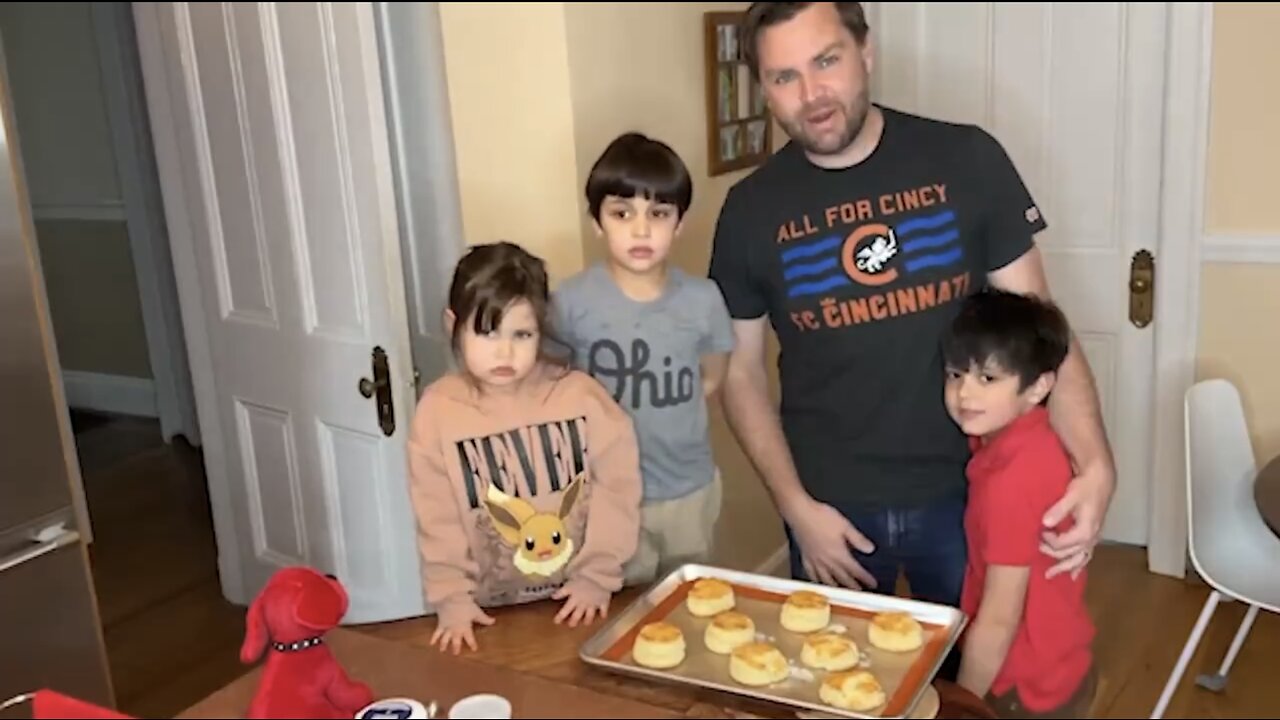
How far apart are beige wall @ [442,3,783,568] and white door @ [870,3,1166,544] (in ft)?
3.09

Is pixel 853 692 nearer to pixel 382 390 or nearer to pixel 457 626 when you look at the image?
pixel 457 626

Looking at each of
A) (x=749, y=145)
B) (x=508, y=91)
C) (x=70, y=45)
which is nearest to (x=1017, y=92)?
(x=749, y=145)

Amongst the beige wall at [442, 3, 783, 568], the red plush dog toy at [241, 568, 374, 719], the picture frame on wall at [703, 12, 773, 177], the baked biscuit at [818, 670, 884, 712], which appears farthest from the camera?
the picture frame on wall at [703, 12, 773, 177]

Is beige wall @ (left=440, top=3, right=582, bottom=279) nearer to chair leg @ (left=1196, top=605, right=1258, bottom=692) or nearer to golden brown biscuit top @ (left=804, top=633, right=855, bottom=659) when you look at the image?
golden brown biscuit top @ (left=804, top=633, right=855, bottom=659)

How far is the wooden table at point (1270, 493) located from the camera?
1.22 metres

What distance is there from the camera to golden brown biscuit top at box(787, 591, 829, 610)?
1.36 meters

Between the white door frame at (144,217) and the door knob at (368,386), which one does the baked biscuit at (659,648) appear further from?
the white door frame at (144,217)

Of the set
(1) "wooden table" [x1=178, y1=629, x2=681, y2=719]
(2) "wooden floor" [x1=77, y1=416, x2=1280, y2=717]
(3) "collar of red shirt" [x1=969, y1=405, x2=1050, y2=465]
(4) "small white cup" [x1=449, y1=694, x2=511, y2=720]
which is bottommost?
(2) "wooden floor" [x1=77, y1=416, x2=1280, y2=717]

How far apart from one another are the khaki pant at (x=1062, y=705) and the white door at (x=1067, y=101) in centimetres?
57

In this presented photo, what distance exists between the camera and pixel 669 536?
174cm

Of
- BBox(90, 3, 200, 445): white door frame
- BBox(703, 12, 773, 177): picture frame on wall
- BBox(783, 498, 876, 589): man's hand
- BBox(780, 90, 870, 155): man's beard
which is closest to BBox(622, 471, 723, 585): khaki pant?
BBox(783, 498, 876, 589): man's hand

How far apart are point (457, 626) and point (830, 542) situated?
Answer: 57 centimetres

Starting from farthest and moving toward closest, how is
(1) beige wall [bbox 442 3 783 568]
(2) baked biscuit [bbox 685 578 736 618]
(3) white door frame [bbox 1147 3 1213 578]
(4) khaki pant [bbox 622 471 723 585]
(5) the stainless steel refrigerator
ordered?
1. (1) beige wall [bbox 442 3 783 568]
2. (4) khaki pant [bbox 622 471 723 585]
3. (5) the stainless steel refrigerator
4. (3) white door frame [bbox 1147 3 1213 578]
5. (2) baked biscuit [bbox 685 578 736 618]

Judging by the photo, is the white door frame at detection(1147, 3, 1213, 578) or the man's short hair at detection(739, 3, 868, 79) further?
the man's short hair at detection(739, 3, 868, 79)
